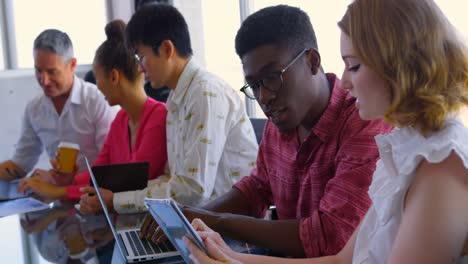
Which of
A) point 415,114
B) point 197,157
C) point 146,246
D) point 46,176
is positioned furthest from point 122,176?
point 415,114

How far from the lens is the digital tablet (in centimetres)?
123

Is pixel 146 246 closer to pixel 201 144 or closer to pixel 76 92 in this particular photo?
pixel 201 144

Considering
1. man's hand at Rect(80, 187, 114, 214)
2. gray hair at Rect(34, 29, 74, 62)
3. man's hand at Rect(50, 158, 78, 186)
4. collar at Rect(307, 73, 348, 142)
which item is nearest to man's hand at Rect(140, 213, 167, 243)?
man's hand at Rect(80, 187, 114, 214)

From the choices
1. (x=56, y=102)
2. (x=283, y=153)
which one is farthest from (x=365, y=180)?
(x=56, y=102)

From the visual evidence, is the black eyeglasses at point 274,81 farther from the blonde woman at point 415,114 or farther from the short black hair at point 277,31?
the blonde woman at point 415,114

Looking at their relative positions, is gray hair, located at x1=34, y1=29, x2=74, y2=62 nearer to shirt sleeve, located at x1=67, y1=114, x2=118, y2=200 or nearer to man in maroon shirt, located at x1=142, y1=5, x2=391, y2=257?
shirt sleeve, located at x1=67, y1=114, x2=118, y2=200

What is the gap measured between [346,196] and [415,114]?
0.40m

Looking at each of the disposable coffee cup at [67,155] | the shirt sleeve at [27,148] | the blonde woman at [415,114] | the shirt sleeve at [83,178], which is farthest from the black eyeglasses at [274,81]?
the shirt sleeve at [27,148]

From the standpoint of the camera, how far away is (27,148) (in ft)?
10.3

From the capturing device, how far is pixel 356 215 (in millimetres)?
1431

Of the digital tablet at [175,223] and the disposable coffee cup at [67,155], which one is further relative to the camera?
the disposable coffee cup at [67,155]

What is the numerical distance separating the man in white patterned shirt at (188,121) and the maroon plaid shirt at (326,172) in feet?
0.73

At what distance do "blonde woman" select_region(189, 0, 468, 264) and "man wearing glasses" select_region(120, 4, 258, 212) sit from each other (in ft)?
3.08

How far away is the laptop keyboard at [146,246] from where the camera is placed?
160cm
